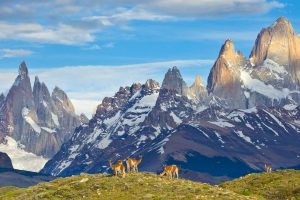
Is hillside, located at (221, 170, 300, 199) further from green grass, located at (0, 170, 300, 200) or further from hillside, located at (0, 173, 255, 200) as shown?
hillside, located at (0, 173, 255, 200)

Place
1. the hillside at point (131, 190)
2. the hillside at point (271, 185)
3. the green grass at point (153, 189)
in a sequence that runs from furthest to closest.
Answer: the hillside at point (271, 185) < the green grass at point (153, 189) < the hillside at point (131, 190)

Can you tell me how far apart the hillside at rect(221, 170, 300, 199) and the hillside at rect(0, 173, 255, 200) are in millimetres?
7135

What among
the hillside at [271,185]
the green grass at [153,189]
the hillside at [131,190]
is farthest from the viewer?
the hillside at [271,185]

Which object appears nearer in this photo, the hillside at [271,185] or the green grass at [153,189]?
the green grass at [153,189]

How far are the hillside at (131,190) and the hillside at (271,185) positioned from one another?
7.14 m

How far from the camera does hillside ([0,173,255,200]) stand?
257 feet

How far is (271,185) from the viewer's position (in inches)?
3593

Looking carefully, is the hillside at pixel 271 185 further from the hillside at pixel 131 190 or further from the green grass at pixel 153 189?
the hillside at pixel 131 190

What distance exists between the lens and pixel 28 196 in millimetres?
87000

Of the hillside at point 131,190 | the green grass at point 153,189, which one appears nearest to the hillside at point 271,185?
the green grass at point 153,189

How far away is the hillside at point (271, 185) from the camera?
3406 inches

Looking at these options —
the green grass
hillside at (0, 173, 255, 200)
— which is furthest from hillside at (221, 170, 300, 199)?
hillside at (0, 173, 255, 200)

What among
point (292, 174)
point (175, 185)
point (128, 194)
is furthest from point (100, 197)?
point (292, 174)

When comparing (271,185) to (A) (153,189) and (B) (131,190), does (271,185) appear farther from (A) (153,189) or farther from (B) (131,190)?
(B) (131,190)
